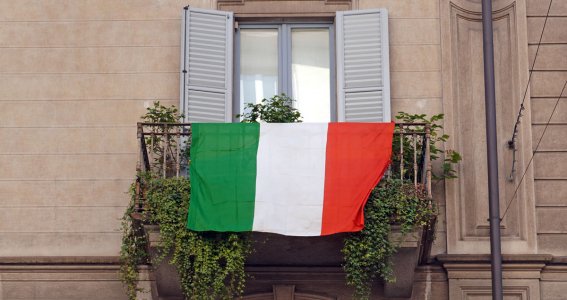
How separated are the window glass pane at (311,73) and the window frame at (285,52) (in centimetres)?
5

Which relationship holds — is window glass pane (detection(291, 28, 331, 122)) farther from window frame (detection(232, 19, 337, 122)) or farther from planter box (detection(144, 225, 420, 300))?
planter box (detection(144, 225, 420, 300))

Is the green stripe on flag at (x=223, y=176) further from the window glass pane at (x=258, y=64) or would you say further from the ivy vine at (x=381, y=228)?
the window glass pane at (x=258, y=64)

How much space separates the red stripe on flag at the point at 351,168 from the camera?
13664 millimetres

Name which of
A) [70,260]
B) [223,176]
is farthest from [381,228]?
[70,260]

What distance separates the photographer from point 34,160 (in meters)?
15.2

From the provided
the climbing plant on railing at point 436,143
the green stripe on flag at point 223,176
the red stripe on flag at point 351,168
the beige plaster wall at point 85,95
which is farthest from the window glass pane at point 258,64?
the red stripe on flag at point 351,168

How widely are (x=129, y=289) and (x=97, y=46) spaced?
3.19 metres

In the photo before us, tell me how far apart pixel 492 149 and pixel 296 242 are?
99.4 inches

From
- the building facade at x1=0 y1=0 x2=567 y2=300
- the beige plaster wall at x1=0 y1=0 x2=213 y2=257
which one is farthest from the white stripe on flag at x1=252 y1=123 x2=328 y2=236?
the beige plaster wall at x1=0 y1=0 x2=213 y2=257

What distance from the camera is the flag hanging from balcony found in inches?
539

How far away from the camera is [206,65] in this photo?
15.4 metres

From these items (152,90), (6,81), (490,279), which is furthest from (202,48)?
(490,279)

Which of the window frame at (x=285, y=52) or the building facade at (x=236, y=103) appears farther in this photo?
the window frame at (x=285, y=52)

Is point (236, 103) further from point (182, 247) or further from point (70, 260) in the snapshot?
point (70, 260)
